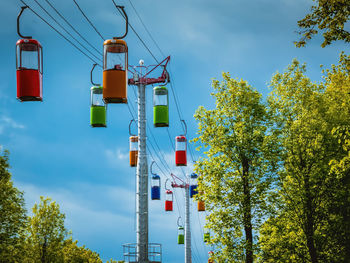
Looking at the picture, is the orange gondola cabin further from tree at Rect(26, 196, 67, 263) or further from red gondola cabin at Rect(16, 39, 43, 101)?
tree at Rect(26, 196, 67, 263)

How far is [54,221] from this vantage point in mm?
39906

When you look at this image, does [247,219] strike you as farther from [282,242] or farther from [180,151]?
[180,151]

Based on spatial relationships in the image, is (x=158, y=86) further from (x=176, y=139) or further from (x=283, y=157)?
(x=176, y=139)

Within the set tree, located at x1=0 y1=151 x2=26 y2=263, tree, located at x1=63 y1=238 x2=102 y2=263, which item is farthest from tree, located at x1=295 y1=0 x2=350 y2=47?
tree, located at x1=63 y1=238 x2=102 y2=263

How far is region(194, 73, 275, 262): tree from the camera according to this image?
72.1 ft

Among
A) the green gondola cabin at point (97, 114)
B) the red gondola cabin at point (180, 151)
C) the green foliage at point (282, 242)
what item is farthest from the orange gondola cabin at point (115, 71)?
the red gondola cabin at point (180, 151)

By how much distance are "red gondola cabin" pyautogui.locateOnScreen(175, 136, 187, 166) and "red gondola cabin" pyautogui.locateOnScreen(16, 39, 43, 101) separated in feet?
51.2

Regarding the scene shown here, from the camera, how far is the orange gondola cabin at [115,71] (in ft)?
42.2

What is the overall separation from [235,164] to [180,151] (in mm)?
7128

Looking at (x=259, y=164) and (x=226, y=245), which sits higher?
(x=259, y=164)

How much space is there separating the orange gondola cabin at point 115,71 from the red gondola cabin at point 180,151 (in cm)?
1494

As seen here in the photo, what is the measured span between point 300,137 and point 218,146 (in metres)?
4.30

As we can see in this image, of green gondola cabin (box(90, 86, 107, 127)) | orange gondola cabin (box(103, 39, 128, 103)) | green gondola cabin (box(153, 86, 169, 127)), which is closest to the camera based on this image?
orange gondola cabin (box(103, 39, 128, 103))

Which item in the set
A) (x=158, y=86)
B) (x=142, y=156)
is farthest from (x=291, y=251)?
(x=158, y=86)
